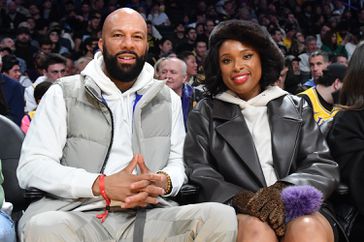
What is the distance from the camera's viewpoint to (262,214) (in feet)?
9.34

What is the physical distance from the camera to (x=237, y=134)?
3.32 metres

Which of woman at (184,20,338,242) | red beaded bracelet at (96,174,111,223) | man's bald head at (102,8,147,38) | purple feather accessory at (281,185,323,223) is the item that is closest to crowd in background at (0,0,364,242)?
woman at (184,20,338,242)

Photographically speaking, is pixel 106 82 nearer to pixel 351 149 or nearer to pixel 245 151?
pixel 245 151

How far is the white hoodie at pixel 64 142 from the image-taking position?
2.96m

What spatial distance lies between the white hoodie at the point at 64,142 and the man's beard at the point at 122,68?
5cm

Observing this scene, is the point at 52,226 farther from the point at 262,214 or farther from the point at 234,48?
the point at 234,48

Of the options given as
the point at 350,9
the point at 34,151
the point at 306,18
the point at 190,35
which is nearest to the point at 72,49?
the point at 190,35

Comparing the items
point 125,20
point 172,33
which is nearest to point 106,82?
point 125,20

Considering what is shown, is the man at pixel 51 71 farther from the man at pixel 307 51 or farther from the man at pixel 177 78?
the man at pixel 307 51

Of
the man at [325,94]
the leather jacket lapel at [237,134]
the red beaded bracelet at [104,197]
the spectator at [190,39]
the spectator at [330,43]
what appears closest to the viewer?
the red beaded bracelet at [104,197]

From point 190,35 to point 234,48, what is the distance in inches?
379

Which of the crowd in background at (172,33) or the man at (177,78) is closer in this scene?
the man at (177,78)

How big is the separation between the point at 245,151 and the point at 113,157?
26.0 inches

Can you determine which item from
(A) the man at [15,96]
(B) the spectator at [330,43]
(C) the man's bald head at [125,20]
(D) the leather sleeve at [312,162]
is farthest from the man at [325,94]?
(B) the spectator at [330,43]
